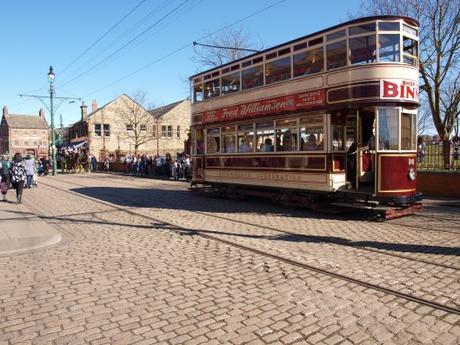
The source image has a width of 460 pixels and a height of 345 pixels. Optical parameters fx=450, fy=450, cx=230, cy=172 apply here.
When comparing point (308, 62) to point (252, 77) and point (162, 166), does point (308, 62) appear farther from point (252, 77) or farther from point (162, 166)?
point (162, 166)

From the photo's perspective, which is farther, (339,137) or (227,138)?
(227,138)

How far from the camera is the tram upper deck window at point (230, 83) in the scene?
48.5 ft

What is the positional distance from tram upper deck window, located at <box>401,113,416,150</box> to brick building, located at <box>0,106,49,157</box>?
315 feet

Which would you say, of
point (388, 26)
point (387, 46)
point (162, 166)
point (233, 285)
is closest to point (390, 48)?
point (387, 46)

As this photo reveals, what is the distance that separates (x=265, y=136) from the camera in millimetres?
13578

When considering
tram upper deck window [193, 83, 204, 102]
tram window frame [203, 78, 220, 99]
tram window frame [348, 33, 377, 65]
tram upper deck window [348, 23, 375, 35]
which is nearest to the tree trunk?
tram window frame [348, 33, 377, 65]

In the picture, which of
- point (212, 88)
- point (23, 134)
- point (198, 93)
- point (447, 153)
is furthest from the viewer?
Answer: point (23, 134)

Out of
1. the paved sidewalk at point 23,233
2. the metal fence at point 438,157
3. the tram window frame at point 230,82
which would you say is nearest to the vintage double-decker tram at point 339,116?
the tram window frame at point 230,82

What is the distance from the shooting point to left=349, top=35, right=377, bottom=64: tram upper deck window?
35.2ft

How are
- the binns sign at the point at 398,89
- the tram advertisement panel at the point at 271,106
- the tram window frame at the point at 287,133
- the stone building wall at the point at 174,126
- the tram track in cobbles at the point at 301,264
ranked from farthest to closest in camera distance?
the stone building wall at the point at 174,126, the tram window frame at the point at 287,133, the tram advertisement panel at the point at 271,106, the binns sign at the point at 398,89, the tram track in cobbles at the point at 301,264

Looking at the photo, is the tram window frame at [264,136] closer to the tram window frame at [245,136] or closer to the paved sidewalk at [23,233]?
the tram window frame at [245,136]

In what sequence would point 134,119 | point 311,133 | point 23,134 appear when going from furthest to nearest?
point 23,134 → point 134,119 → point 311,133

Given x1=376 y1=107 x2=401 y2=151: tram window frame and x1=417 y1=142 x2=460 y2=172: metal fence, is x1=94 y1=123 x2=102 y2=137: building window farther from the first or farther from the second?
→ x1=376 y1=107 x2=401 y2=151: tram window frame

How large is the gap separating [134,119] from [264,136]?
45.3 m
